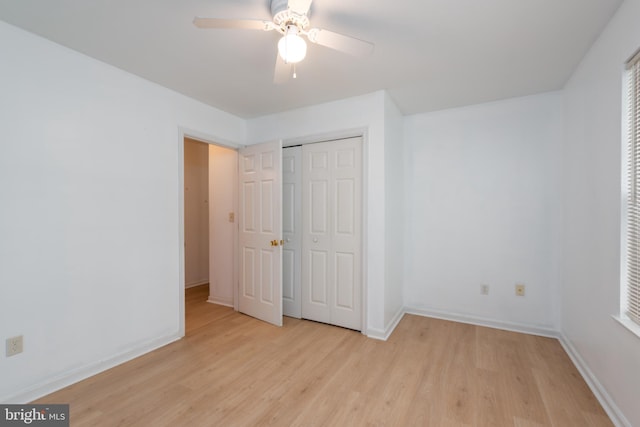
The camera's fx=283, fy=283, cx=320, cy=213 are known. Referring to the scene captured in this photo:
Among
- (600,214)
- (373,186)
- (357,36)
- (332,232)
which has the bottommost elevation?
(332,232)

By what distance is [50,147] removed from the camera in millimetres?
2027

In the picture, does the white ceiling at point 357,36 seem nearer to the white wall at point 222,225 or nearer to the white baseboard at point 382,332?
the white wall at point 222,225

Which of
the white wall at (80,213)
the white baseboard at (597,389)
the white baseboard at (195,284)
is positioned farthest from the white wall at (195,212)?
the white baseboard at (597,389)

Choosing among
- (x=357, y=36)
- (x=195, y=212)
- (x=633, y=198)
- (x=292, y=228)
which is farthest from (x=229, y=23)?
Answer: (x=195, y=212)

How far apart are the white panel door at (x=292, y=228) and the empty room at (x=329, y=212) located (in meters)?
0.03

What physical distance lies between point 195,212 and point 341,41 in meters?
4.37

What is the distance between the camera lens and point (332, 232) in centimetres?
321

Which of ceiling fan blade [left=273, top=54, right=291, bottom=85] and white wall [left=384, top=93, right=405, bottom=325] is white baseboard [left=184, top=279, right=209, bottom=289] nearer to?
white wall [left=384, top=93, right=405, bottom=325]

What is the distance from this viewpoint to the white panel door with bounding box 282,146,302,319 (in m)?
3.44

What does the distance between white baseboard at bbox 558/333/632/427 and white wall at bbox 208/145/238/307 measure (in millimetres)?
3591

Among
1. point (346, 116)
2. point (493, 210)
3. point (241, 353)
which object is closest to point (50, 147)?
point (241, 353)

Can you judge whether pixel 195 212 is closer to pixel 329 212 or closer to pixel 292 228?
pixel 292 228

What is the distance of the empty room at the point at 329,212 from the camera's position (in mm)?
1757

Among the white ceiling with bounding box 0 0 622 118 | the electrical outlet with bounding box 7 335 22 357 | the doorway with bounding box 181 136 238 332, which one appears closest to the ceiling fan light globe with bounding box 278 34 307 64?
the white ceiling with bounding box 0 0 622 118
